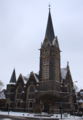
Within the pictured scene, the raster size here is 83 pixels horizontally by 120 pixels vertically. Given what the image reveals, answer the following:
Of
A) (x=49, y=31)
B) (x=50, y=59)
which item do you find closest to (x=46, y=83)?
(x=50, y=59)

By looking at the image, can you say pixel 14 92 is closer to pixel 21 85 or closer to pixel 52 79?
pixel 21 85

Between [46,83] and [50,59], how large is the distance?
32.4ft

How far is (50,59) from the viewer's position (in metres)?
64.6

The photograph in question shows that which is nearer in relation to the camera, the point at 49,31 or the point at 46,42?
the point at 46,42

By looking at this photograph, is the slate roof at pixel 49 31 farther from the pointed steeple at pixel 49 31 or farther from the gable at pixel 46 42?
the gable at pixel 46 42

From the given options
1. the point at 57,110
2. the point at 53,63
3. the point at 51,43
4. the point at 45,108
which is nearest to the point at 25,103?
the point at 45,108

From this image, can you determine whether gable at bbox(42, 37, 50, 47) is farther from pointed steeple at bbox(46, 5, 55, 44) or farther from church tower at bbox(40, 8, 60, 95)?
pointed steeple at bbox(46, 5, 55, 44)

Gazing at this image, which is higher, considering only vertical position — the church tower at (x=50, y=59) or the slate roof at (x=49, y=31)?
the slate roof at (x=49, y=31)

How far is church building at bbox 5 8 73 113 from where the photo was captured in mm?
61500

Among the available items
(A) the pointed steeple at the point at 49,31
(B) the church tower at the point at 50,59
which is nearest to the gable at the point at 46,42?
(B) the church tower at the point at 50,59

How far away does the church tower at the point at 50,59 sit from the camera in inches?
2456

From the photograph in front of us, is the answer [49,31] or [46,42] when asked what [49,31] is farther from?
[46,42]

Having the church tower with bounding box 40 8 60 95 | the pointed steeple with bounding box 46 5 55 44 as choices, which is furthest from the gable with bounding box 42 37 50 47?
the pointed steeple with bounding box 46 5 55 44

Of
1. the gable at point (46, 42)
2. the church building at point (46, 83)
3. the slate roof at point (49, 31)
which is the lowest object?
the church building at point (46, 83)
